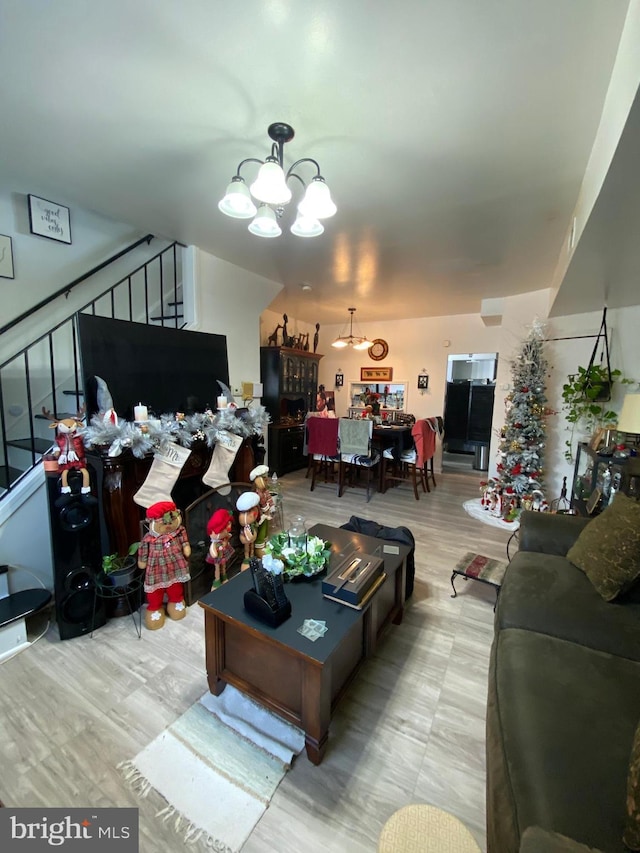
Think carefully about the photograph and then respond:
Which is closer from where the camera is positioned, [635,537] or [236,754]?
[236,754]

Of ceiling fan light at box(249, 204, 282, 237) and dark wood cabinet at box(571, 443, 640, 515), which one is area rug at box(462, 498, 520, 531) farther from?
ceiling fan light at box(249, 204, 282, 237)

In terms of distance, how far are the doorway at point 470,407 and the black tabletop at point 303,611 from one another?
438 cm

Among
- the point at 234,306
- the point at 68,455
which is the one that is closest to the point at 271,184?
the point at 68,455

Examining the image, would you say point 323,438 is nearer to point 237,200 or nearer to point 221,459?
point 221,459

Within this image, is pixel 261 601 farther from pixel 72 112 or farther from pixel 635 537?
pixel 72 112

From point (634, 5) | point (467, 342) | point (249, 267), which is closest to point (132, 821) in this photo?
point (634, 5)

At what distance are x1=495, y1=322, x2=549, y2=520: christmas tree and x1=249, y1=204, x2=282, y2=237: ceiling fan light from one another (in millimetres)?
2964

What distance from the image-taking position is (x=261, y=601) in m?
1.34

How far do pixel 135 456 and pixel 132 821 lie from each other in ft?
4.96

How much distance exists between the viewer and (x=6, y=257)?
2.56m

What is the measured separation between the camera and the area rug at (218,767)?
3.56ft

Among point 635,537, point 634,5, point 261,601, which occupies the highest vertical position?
point 634,5

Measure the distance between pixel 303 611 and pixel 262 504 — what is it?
115 cm

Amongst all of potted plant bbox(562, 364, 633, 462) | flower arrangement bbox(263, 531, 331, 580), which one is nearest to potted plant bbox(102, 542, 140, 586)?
flower arrangement bbox(263, 531, 331, 580)
